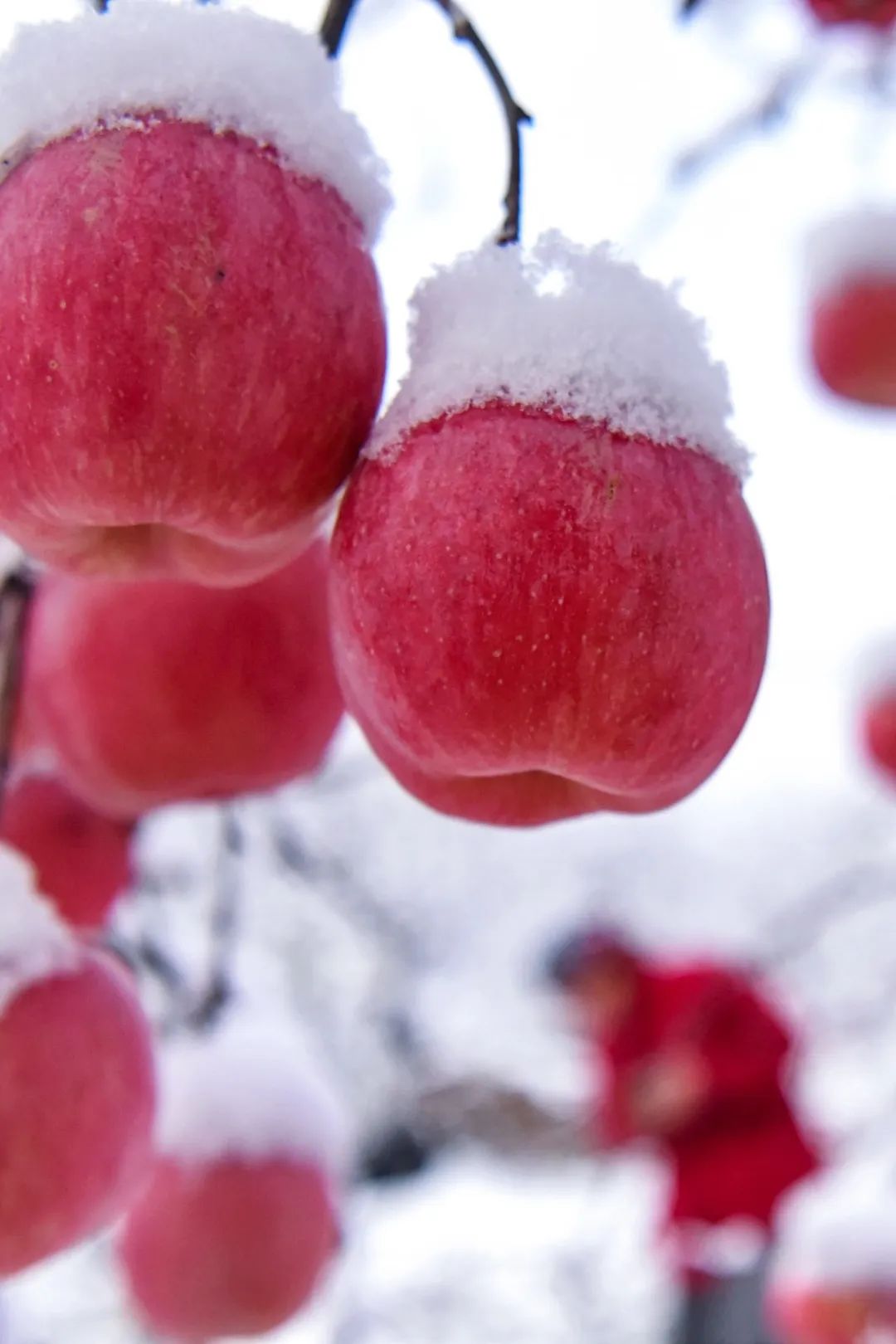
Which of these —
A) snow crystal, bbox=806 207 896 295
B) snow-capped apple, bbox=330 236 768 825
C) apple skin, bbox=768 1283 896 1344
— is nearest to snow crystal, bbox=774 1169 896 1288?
apple skin, bbox=768 1283 896 1344

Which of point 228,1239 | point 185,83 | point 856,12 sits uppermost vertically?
point 185,83

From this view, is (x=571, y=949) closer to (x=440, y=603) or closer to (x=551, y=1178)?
(x=551, y=1178)

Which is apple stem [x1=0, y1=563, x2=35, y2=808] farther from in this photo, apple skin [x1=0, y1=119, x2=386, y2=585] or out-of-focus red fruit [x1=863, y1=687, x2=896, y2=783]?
out-of-focus red fruit [x1=863, y1=687, x2=896, y2=783]

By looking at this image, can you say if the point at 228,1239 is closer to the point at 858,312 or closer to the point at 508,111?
the point at 508,111

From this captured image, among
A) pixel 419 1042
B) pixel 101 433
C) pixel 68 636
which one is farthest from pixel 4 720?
pixel 419 1042

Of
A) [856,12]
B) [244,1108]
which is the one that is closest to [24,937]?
[244,1108]

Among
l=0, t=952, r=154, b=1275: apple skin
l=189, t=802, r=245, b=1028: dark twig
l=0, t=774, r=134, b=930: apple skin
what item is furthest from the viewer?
l=189, t=802, r=245, b=1028: dark twig
